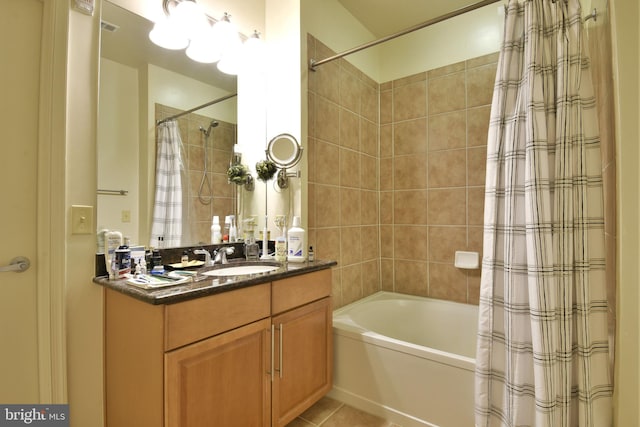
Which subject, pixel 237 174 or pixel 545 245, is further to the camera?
pixel 237 174

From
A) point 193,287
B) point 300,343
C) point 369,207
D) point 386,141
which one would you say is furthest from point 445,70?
point 193,287

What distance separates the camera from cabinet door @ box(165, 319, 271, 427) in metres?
1.11

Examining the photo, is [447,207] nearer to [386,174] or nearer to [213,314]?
[386,174]

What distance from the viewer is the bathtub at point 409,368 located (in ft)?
5.07

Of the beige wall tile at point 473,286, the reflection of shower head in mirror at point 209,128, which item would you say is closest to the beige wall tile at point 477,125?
the beige wall tile at point 473,286

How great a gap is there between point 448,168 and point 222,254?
5.81 feet

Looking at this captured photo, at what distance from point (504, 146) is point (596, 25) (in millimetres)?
779

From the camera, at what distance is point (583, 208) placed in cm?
124

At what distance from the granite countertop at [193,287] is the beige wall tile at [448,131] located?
5.32ft

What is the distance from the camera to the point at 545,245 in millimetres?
1249

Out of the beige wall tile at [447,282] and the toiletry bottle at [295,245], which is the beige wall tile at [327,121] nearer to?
the toiletry bottle at [295,245]

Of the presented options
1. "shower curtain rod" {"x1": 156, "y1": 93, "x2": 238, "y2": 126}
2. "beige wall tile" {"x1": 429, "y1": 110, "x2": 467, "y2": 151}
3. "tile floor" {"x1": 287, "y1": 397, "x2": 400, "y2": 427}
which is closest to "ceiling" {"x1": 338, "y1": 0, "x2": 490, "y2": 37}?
"beige wall tile" {"x1": 429, "y1": 110, "x2": 467, "y2": 151}

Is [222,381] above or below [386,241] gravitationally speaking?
below

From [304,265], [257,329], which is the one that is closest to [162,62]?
[304,265]
